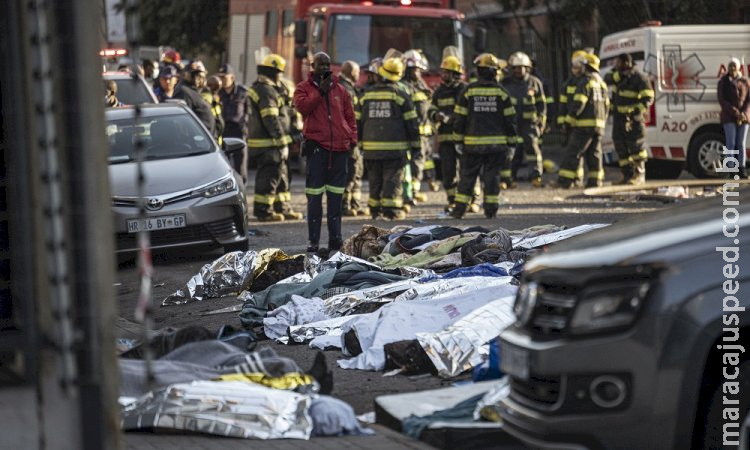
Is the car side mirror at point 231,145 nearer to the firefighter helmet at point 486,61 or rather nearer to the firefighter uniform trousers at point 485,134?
the firefighter uniform trousers at point 485,134

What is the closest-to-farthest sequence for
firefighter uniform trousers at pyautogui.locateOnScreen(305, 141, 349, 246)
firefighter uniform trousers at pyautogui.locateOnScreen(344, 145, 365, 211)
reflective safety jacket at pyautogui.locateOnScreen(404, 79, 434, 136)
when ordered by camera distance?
1. firefighter uniform trousers at pyautogui.locateOnScreen(305, 141, 349, 246)
2. firefighter uniform trousers at pyautogui.locateOnScreen(344, 145, 365, 211)
3. reflective safety jacket at pyautogui.locateOnScreen(404, 79, 434, 136)

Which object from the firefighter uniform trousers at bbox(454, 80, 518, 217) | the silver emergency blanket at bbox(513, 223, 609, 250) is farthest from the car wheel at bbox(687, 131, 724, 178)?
the silver emergency blanket at bbox(513, 223, 609, 250)

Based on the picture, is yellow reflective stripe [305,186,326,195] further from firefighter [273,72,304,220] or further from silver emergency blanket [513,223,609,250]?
silver emergency blanket [513,223,609,250]

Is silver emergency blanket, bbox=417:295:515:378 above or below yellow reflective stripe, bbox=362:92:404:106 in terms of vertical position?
below

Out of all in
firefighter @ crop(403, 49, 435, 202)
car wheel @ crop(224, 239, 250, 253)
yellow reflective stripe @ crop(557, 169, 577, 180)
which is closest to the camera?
car wheel @ crop(224, 239, 250, 253)

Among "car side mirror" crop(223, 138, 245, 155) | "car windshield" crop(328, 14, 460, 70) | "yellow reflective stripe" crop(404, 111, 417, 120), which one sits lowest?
"car side mirror" crop(223, 138, 245, 155)

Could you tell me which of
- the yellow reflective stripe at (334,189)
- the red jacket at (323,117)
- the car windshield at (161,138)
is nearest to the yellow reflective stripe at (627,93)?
the red jacket at (323,117)

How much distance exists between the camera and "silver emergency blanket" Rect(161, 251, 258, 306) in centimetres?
1117

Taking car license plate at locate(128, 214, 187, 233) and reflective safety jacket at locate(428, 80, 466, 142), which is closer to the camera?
car license plate at locate(128, 214, 187, 233)

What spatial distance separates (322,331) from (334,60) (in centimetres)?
1517

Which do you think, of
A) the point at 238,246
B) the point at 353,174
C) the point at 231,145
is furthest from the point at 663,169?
the point at 238,246

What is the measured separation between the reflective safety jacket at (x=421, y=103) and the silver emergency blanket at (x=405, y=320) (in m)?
9.88

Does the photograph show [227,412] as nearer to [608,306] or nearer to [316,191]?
[608,306]

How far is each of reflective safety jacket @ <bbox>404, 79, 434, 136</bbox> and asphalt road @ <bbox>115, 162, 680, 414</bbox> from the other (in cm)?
107
